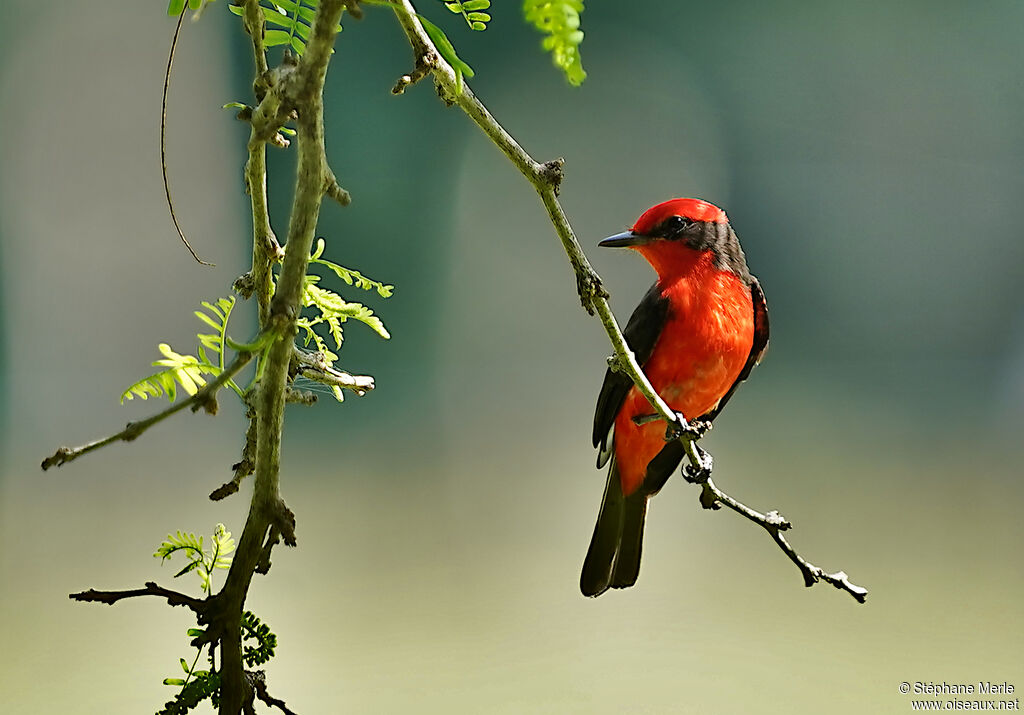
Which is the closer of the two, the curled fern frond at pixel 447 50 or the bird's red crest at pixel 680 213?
the curled fern frond at pixel 447 50

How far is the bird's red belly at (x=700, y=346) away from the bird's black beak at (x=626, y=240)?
0.06 m

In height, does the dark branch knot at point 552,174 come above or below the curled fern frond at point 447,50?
below

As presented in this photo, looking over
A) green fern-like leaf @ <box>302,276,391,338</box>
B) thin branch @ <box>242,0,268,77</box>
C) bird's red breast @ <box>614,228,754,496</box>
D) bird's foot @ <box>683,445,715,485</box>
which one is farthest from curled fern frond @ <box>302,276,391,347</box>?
bird's red breast @ <box>614,228,754,496</box>

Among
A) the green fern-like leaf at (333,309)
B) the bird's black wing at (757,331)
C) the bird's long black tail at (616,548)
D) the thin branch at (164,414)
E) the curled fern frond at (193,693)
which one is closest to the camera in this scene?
the thin branch at (164,414)

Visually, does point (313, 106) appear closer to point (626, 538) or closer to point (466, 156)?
point (626, 538)

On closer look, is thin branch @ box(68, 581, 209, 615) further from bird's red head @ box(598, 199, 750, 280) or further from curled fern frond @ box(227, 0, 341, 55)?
bird's red head @ box(598, 199, 750, 280)

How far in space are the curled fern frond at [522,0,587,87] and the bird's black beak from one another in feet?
1.36

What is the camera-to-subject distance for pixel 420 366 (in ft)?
7.55

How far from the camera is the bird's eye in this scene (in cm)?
81

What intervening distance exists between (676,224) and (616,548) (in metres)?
0.28

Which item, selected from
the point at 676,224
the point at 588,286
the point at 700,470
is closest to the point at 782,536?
the point at 700,470

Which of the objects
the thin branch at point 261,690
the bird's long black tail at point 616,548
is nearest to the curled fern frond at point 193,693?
the thin branch at point 261,690

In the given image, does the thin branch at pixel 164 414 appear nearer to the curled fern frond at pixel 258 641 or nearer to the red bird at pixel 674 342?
the curled fern frond at pixel 258 641

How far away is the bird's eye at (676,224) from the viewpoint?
814mm
